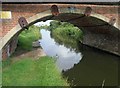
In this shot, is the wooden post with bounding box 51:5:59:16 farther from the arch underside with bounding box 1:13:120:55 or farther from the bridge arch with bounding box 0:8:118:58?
the arch underside with bounding box 1:13:120:55

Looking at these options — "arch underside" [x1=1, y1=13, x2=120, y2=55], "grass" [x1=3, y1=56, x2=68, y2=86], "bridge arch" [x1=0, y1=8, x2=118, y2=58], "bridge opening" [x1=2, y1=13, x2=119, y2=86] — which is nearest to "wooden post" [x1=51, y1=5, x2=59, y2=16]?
"bridge arch" [x1=0, y1=8, x2=118, y2=58]

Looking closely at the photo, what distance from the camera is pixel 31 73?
1287 centimetres

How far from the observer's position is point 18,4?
12.1 meters

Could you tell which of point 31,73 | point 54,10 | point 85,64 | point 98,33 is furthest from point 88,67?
point 54,10

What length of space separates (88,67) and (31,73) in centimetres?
521

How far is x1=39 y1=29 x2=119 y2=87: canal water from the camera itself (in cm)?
1400

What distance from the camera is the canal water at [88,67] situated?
1400 cm

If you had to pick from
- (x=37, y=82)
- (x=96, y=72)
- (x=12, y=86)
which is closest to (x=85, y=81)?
(x=96, y=72)

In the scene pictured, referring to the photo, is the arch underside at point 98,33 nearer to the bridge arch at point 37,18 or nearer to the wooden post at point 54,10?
the bridge arch at point 37,18

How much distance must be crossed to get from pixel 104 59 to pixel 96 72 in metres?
3.21

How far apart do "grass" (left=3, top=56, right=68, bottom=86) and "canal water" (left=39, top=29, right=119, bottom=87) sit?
1082 mm

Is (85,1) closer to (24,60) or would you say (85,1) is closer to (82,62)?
(24,60)

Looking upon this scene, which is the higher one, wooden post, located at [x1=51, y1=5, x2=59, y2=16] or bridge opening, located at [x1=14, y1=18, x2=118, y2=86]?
wooden post, located at [x1=51, y1=5, x2=59, y2=16]

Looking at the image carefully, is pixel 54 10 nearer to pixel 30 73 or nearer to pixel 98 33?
pixel 30 73
